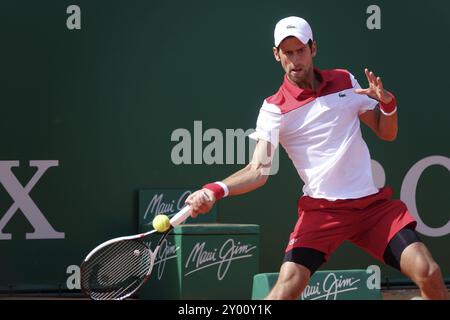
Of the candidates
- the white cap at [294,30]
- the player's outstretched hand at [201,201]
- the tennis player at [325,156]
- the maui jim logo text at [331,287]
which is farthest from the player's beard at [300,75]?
the maui jim logo text at [331,287]

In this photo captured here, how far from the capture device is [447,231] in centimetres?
726

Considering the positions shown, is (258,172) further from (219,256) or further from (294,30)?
(219,256)

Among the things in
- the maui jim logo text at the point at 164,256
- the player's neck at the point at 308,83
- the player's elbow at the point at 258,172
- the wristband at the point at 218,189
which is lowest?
the maui jim logo text at the point at 164,256

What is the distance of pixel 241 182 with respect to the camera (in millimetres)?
4410

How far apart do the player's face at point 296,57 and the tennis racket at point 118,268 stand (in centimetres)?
92

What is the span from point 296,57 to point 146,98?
2.38 metres

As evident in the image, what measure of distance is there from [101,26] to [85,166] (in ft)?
3.00

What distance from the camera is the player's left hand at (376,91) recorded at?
4.39 meters

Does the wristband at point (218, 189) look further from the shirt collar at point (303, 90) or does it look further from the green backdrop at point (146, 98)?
the green backdrop at point (146, 98)

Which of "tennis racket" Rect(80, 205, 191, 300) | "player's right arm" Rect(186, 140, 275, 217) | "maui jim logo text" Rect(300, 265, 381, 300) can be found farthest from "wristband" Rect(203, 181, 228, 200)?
"maui jim logo text" Rect(300, 265, 381, 300)

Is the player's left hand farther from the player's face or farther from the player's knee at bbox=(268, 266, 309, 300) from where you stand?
the player's knee at bbox=(268, 266, 309, 300)

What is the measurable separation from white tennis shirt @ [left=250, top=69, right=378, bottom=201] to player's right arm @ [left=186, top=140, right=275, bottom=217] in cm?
7

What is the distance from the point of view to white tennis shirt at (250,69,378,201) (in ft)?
14.9
